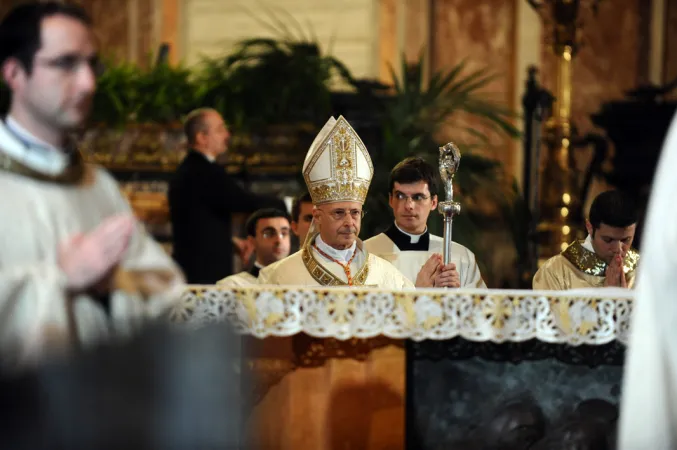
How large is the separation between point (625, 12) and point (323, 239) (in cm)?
580

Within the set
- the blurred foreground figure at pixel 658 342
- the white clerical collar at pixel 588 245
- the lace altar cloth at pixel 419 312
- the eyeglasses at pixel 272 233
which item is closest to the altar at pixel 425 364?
the lace altar cloth at pixel 419 312

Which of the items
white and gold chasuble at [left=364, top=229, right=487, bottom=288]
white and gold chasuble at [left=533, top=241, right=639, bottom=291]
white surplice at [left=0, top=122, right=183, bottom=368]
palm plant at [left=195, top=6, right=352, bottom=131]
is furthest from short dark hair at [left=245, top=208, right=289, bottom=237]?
white surplice at [left=0, top=122, right=183, bottom=368]

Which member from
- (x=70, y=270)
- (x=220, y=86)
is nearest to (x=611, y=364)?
(x=70, y=270)

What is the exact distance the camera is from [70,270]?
293 centimetres

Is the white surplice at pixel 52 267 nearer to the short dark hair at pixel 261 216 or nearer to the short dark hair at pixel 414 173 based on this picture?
the short dark hair at pixel 414 173

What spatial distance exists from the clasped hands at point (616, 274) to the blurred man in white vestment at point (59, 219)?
7.60 feet

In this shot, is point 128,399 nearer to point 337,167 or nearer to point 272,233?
point 337,167

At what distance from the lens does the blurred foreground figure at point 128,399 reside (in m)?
2.67

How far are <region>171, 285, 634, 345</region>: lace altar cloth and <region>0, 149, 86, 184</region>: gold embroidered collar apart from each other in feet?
3.36

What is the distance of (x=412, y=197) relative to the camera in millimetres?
5172

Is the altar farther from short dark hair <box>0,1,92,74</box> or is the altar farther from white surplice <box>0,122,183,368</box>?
short dark hair <box>0,1,92,74</box>

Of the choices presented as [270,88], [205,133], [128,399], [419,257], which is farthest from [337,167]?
[270,88]

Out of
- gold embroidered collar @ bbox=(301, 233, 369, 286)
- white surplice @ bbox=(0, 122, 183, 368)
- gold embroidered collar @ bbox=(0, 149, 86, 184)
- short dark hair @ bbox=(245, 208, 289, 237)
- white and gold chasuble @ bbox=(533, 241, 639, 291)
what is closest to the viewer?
white surplice @ bbox=(0, 122, 183, 368)

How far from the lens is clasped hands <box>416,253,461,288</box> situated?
4.67 metres
